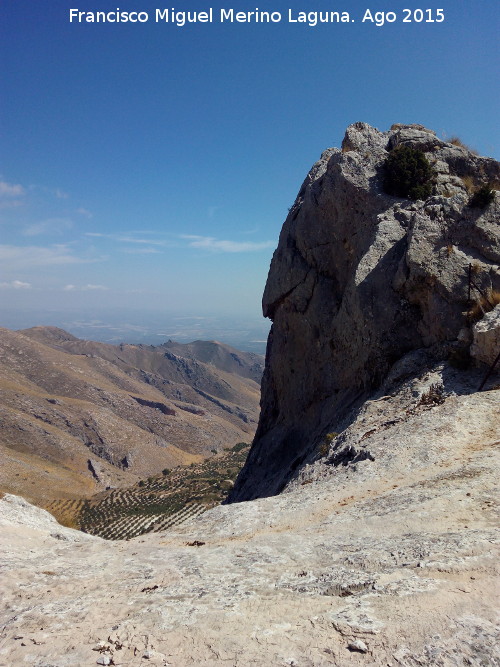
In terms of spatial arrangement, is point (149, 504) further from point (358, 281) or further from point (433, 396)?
point (433, 396)

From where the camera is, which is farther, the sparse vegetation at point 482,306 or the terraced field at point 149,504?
the terraced field at point 149,504

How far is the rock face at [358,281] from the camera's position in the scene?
1712 centimetres

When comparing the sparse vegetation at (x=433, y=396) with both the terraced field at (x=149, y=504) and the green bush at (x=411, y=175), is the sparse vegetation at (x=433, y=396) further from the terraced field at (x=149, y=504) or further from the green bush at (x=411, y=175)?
the terraced field at (x=149, y=504)

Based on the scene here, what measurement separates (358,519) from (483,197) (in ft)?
49.3

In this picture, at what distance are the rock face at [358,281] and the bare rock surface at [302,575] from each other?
5383 millimetres

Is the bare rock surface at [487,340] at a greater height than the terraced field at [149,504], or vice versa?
the bare rock surface at [487,340]

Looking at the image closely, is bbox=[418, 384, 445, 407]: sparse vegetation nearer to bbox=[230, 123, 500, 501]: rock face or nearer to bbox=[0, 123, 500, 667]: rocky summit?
bbox=[0, 123, 500, 667]: rocky summit

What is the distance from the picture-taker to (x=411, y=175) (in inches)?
808

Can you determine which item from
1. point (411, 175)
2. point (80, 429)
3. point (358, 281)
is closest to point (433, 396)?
point (358, 281)

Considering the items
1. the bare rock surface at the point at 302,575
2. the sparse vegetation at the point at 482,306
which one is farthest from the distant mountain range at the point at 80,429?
the sparse vegetation at the point at 482,306

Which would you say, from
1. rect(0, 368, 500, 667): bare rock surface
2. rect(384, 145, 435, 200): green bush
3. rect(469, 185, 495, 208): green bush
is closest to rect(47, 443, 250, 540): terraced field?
rect(0, 368, 500, 667): bare rock surface

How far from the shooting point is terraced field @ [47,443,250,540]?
214 ft

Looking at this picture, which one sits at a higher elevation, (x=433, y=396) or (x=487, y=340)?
(x=487, y=340)

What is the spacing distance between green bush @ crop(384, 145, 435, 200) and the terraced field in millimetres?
49239
